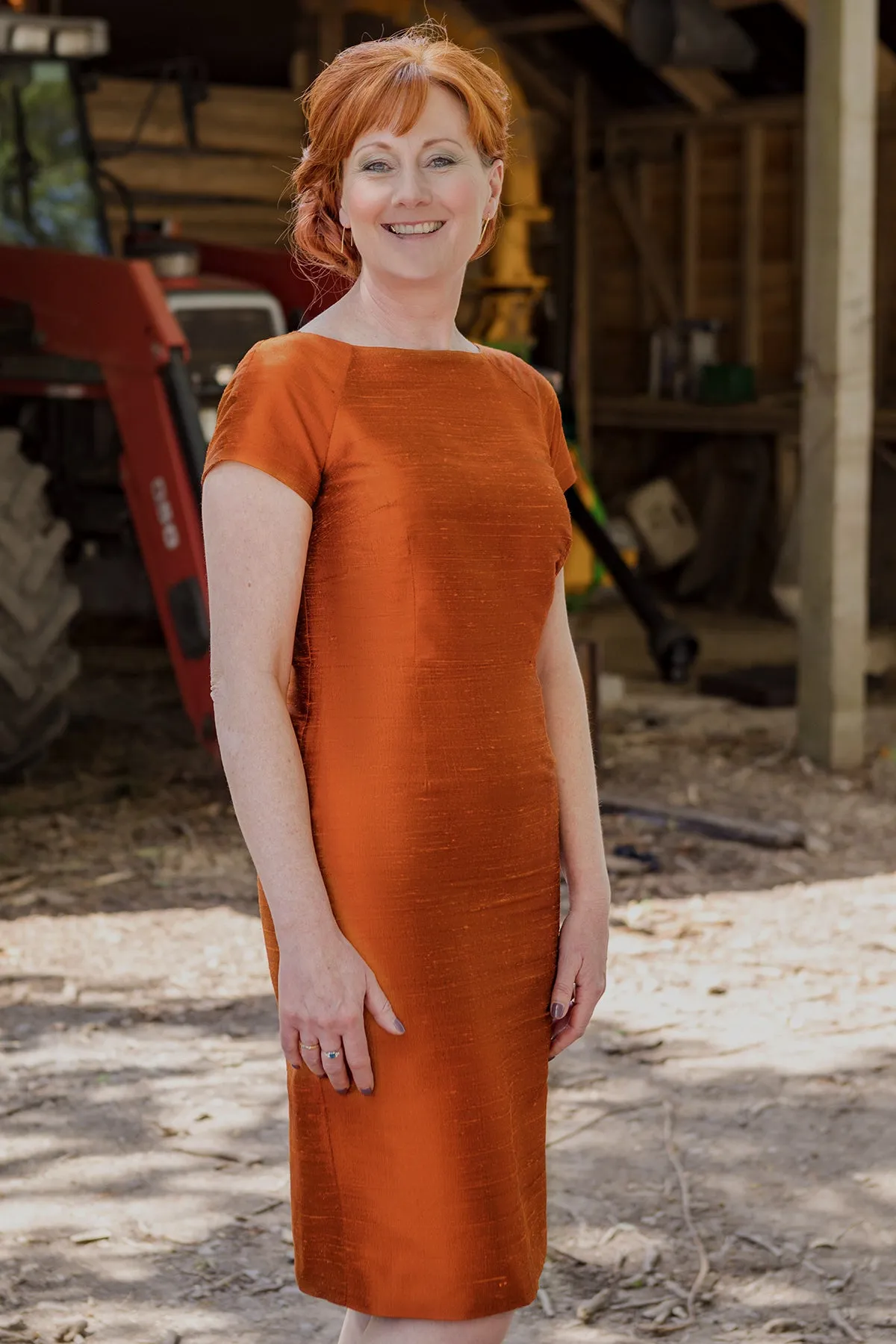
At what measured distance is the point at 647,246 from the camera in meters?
11.9

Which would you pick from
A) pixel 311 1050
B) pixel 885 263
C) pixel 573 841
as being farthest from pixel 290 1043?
pixel 885 263

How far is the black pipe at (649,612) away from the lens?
327 inches

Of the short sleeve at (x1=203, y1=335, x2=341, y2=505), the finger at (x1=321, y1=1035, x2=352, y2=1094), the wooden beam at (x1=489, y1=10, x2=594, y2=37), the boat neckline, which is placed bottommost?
the finger at (x1=321, y1=1035, x2=352, y2=1094)

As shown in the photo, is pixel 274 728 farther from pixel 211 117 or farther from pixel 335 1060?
pixel 211 117

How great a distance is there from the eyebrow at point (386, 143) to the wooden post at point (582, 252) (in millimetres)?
9662

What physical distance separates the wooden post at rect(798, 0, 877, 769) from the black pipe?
4.57 feet

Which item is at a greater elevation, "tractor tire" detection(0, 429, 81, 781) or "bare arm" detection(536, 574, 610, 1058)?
"bare arm" detection(536, 574, 610, 1058)

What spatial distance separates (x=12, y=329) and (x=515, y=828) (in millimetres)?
4965

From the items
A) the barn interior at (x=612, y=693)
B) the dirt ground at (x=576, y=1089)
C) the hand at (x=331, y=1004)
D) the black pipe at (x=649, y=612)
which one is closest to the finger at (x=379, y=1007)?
the hand at (x=331, y=1004)

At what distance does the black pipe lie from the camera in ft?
27.3

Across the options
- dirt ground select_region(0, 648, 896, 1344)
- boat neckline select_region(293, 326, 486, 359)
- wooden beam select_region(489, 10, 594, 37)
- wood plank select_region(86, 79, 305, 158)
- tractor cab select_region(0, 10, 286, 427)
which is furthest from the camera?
wooden beam select_region(489, 10, 594, 37)

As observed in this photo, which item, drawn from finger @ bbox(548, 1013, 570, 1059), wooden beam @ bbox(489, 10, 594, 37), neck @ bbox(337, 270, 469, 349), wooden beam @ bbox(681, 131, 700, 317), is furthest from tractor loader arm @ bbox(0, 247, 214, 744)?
wooden beam @ bbox(681, 131, 700, 317)

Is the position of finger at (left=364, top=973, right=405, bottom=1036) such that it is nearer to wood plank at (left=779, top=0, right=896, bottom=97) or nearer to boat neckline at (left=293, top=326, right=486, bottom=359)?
boat neckline at (left=293, top=326, right=486, bottom=359)

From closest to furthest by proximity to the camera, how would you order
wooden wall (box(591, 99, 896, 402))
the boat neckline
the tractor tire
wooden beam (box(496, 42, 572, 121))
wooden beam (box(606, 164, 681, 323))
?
the boat neckline
the tractor tire
wooden wall (box(591, 99, 896, 402))
wooden beam (box(496, 42, 572, 121))
wooden beam (box(606, 164, 681, 323))
